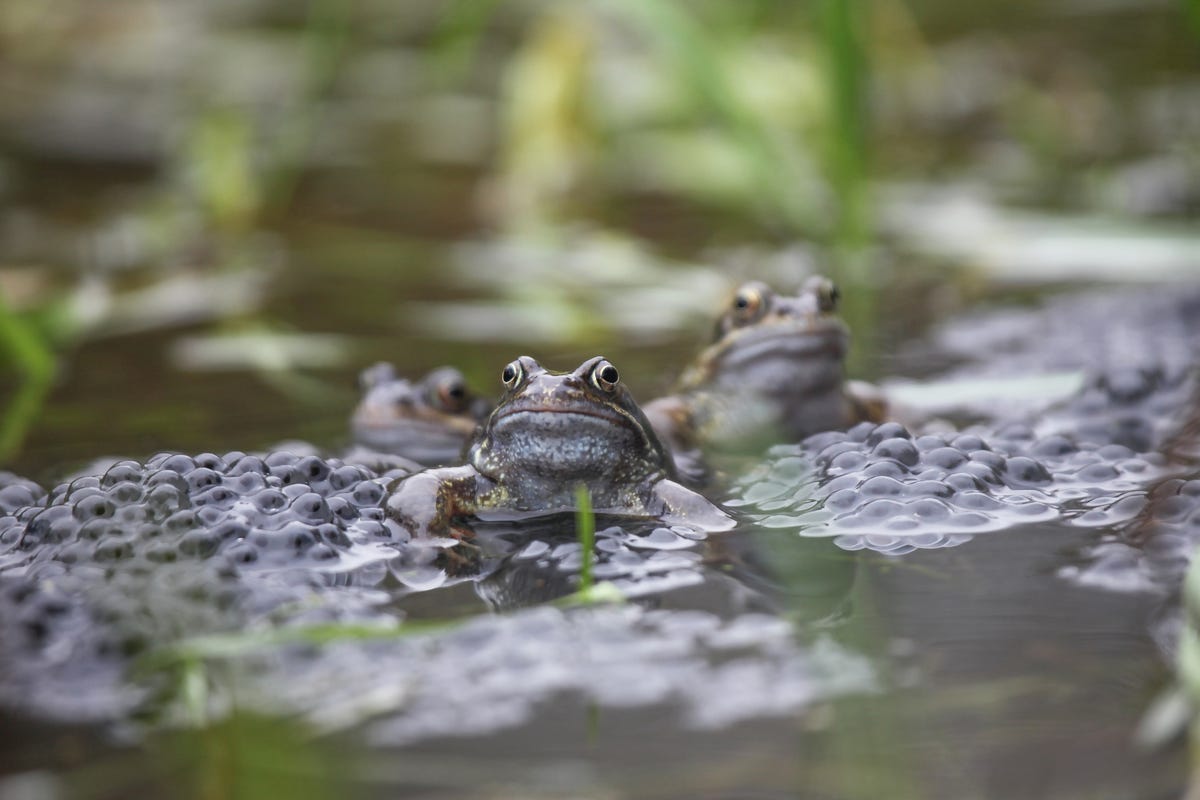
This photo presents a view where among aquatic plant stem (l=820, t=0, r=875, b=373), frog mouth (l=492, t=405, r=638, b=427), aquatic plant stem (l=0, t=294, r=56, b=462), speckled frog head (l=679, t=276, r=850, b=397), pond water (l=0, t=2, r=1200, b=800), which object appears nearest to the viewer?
pond water (l=0, t=2, r=1200, b=800)

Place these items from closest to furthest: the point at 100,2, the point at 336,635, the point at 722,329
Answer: the point at 336,635, the point at 722,329, the point at 100,2

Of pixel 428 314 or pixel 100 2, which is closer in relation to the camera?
pixel 428 314

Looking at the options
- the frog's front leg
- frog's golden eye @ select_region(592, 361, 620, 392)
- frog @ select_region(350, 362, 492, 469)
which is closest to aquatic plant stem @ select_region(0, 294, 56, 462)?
frog @ select_region(350, 362, 492, 469)

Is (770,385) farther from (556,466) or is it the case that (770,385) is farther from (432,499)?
(432,499)

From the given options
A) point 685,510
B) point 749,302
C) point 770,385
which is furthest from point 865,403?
point 685,510

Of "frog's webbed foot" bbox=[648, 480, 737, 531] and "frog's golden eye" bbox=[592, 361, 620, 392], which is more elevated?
"frog's golden eye" bbox=[592, 361, 620, 392]

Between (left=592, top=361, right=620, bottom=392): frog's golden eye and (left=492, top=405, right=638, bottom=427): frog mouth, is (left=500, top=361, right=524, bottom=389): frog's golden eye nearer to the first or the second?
(left=492, top=405, right=638, bottom=427): frog mouth

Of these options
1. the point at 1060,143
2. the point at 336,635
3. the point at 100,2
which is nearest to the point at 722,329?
the point at 336,635

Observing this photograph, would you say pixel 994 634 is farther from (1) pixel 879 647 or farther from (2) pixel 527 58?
(2) pixel 527 58
